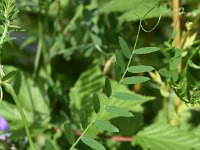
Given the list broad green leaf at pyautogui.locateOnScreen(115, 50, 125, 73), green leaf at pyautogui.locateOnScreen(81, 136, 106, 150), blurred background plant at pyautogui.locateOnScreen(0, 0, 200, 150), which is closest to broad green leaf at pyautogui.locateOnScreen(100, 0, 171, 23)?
blurred background plant at pyautogui.locateOnScreen(0, 0, 200, 150)

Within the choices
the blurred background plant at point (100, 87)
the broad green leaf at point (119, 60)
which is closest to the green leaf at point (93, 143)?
the broad green leaf at point (119, 60)

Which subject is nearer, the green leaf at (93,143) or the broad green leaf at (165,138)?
the green leaf at (93,143)

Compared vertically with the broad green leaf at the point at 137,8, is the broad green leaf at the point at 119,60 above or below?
below

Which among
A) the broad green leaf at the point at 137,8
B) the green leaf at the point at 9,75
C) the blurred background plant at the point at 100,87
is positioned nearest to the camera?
the green leaf at the point at 9,75

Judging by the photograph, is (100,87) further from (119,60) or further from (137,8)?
(119,60)

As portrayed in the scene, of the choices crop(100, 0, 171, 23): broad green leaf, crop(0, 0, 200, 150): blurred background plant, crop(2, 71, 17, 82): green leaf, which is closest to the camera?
crop(2, 71, 17, 82): green leaf

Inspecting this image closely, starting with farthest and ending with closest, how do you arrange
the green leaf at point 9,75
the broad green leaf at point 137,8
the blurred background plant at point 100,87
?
the blurred background plant at point 100,87 < the broad green leaf at point 137,8 < the green leaf at point 9,75

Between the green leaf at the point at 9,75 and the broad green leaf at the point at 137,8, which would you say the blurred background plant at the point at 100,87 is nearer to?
the broad green leaf at the point at 137,8

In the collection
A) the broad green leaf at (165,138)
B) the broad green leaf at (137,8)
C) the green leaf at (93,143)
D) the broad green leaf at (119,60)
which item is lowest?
the broad green leaf at (165,138)

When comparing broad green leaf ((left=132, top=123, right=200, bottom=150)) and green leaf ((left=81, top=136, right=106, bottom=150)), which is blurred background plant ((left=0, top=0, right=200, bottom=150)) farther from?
green leaf ((left=81, top=136, right=106, bottom=150))
